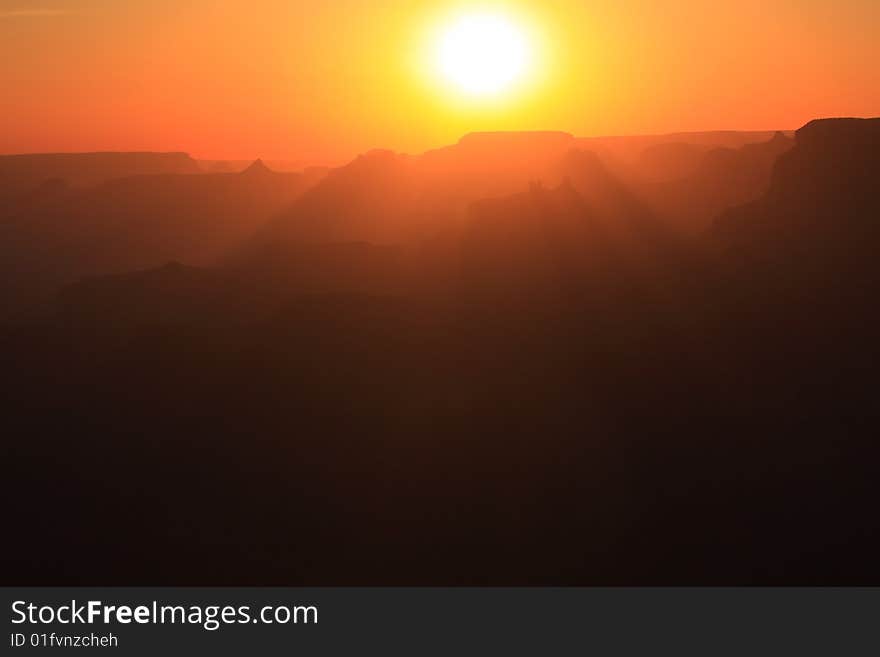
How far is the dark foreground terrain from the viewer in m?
36.9

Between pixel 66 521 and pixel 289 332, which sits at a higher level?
pixel 289 332

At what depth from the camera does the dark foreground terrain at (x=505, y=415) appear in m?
36.9

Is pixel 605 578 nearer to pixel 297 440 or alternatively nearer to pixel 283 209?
pixel 297 440

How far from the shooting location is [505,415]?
145ft

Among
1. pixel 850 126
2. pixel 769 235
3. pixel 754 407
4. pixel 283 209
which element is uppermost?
pixel 283 209

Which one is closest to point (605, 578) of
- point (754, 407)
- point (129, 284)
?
point (754, 407)

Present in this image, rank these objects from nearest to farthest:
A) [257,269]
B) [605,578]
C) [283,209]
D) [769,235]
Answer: [605,578], [769,235], [257,269], [283,209]

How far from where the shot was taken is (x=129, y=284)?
77688 mm

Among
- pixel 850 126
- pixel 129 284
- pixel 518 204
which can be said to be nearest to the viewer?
pixel 850 126

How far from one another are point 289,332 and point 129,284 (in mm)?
32010

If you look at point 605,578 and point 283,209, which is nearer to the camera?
point 605,578

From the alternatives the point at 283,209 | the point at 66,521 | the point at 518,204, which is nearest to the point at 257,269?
the point at 518,204

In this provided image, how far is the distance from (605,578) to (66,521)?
24680 millimetres

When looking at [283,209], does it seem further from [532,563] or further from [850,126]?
[532,563]
